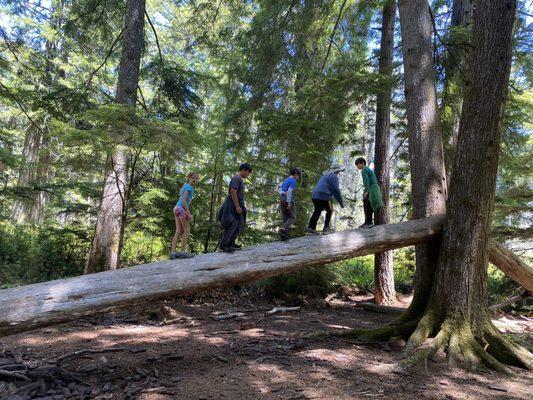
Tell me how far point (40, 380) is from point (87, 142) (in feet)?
13.9

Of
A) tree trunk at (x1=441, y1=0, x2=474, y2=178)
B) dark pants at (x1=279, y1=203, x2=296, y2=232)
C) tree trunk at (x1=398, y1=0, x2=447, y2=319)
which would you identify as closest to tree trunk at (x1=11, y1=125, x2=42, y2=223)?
dark pants at (x1=279, y1=203, x2=296, y2=232)

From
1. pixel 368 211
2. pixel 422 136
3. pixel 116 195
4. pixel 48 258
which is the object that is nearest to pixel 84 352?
pixel 116 195

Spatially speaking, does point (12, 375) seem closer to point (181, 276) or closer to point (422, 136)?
point (181, 276)

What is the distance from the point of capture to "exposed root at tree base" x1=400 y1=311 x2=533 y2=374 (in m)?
5.14

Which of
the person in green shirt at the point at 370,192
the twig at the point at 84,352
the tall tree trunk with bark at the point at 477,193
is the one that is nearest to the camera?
the twig at the point at 84,352

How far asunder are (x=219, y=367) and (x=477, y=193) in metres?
4.65

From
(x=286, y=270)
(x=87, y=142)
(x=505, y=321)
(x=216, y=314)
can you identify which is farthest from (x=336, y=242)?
(x=505, y=321)

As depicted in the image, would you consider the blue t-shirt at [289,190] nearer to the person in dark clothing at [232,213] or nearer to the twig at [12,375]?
the person in dark clothing at [232,213]

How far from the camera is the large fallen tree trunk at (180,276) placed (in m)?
4.23

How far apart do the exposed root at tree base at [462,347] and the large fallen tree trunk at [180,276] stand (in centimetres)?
142

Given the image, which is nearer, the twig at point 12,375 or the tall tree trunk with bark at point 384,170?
the twig at point 12,375

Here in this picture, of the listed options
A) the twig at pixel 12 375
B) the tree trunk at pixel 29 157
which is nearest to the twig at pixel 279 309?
the twig at pixel 12 375

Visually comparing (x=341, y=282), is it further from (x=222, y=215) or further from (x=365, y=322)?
(x=222, y=215)

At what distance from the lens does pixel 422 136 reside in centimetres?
681
